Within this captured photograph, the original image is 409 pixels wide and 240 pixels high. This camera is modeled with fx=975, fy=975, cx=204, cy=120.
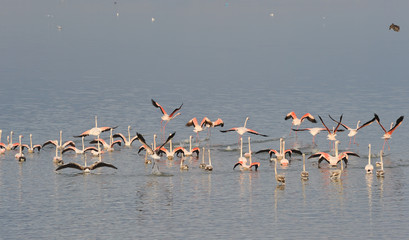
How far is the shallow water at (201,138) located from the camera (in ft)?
139

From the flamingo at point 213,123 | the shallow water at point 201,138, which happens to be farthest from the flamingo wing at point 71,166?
the flamingo at point 213,123

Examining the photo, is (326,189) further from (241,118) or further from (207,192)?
(241,118)

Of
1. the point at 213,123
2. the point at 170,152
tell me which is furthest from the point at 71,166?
the point at 213,123

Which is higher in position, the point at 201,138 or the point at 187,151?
the point at 201,138

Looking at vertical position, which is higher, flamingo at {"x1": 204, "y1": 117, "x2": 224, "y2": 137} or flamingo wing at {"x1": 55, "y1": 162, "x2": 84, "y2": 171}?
flamingo at {"x1": 204, "y1": 117, "x2": 224, "y2": 137}

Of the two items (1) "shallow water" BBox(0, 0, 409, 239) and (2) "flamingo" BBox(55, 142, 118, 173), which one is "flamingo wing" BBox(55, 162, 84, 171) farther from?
(1) "shallow water" BBox(0, 0, 409, 239)

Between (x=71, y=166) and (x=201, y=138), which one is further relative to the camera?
(x=201, y=138)

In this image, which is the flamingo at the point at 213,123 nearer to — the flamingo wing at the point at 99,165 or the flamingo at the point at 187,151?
the flamingo at the point at 187,151

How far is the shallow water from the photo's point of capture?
1663 inches

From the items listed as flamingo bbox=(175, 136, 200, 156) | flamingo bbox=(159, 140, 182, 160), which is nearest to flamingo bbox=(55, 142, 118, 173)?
flamingo bbox=(159, 140, 182, 160)

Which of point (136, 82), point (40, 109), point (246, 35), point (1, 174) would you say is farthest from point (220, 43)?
point (1, 174)

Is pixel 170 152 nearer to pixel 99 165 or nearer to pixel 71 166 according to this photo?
pixel 99 165

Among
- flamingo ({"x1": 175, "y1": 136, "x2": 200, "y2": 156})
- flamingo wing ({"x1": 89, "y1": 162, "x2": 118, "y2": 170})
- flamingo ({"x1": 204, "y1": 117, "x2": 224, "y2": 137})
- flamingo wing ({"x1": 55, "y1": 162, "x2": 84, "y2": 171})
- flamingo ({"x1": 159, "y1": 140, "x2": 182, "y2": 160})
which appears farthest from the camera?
flamingo ({"x1": 204, "y1": 117, "x2": 224, "y2": 137})

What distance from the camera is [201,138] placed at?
63.2 metres
